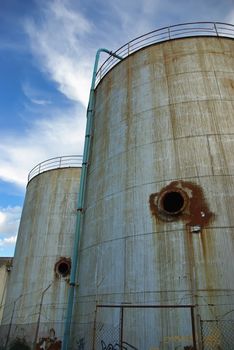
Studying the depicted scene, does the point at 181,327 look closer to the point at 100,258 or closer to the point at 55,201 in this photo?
the point at 100,258

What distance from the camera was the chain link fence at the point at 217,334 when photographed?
580 cm

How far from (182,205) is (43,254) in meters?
10.3

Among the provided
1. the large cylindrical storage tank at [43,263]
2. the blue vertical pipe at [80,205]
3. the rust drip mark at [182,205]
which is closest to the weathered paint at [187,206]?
the rust drip mark at [182,205]

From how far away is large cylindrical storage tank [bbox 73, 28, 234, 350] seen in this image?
251 inches

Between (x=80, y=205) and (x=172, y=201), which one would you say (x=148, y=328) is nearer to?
(x=172, y=201)

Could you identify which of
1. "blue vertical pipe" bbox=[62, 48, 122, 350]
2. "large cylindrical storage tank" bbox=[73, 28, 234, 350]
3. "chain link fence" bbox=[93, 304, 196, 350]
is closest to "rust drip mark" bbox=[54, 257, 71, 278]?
"blue vertical pipe" bbox=[62, 48, 122, 350]

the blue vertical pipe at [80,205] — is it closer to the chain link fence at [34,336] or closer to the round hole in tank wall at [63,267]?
the chain link fence at [34,336]

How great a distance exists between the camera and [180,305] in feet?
20.7

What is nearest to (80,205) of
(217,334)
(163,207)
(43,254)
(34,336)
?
(163,207)

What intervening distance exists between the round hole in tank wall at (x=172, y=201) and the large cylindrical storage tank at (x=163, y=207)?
25 mm

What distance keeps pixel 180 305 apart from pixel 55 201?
457 inches

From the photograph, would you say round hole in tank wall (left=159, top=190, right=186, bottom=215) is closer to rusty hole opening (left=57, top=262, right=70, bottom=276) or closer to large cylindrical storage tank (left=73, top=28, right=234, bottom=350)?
large cylindrical storage tank (left=73, top=28, right=234, bottom=350)

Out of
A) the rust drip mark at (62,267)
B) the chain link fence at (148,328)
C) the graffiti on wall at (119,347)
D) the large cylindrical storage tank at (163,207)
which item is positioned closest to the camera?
the chain link fence at (148,328)

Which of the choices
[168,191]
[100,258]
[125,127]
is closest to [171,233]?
[168,191]
